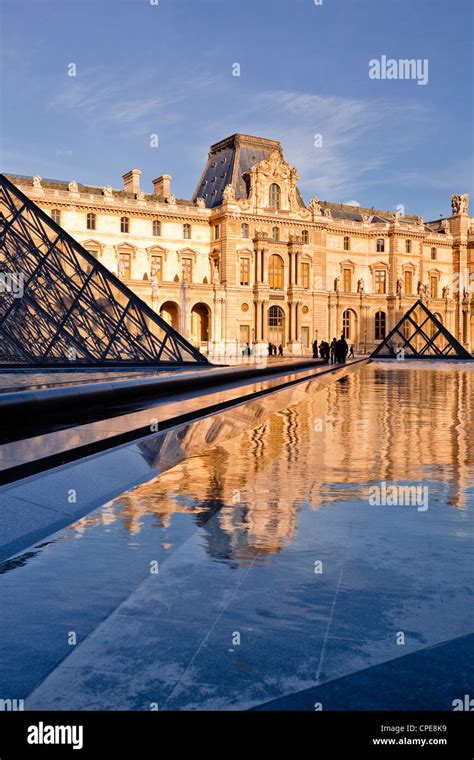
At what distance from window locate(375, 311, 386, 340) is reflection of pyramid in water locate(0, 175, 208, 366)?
166 feet

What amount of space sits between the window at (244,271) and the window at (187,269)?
4.12m

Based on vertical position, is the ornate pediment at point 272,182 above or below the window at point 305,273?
above

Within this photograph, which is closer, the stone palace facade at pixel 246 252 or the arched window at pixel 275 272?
the stone palace facade at pixel 246 252

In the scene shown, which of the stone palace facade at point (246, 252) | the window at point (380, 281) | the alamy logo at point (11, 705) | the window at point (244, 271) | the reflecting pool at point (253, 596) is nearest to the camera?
the alamy logo at point (11, 705)

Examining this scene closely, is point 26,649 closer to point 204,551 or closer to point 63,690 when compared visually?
point 63,690

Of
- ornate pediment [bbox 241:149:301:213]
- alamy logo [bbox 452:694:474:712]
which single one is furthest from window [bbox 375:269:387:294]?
alamy logo [bbox 452:694:474:712]

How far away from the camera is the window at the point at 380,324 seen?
70.2 meters

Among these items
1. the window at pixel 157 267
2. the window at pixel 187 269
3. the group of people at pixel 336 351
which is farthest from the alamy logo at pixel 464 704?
the window at pixel 187 269

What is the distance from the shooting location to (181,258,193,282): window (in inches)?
2310

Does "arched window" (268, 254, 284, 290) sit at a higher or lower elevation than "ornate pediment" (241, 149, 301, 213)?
lower

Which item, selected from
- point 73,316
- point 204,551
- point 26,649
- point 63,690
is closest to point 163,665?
point 63,690

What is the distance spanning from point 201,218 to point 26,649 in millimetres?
58913
